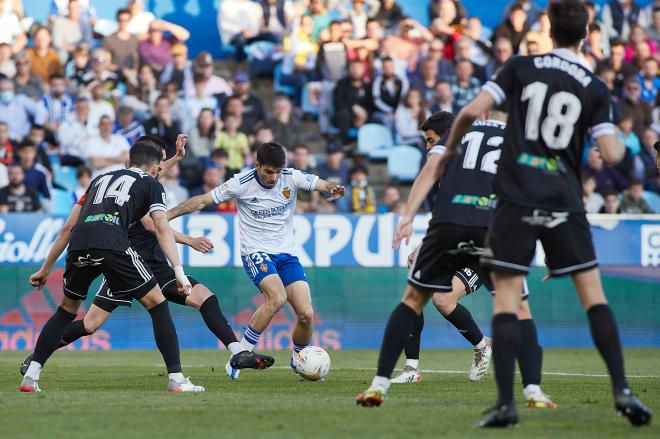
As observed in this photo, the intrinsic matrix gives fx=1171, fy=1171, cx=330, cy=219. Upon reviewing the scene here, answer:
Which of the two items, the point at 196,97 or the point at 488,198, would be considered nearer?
the point at 488,198

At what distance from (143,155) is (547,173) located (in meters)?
4.11

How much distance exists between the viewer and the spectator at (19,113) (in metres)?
20.2

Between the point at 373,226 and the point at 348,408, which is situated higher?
the point at 373,226

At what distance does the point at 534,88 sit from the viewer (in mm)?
6875

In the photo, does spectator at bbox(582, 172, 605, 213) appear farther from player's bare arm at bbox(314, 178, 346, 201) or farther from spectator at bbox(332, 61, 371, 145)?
player's bare arm at bbox(314, 178, 346, 201)

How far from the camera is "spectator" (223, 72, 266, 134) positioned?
20688 mm

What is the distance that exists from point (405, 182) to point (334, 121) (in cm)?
173

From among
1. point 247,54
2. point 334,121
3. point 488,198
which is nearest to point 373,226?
point 334,121

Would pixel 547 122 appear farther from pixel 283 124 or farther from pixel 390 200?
pixel 283 124

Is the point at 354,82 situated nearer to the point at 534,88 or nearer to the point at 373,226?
the point at 373,226

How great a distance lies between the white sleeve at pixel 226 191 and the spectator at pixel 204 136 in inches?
332

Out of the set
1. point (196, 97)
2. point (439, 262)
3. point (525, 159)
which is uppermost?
point (196, 97)

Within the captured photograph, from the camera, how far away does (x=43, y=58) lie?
21359 mm

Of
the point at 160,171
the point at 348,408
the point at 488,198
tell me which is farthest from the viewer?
the point at 160,171
